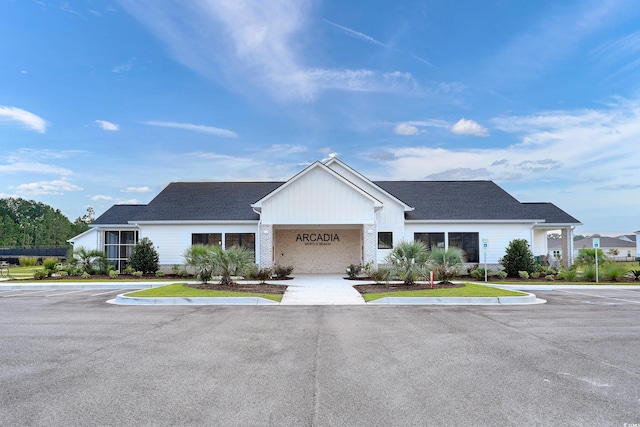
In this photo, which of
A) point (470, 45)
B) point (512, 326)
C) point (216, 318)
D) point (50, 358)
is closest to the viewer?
point (50, 358)

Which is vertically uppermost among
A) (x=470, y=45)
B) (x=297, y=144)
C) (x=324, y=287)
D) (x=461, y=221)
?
(x=470, y=45)

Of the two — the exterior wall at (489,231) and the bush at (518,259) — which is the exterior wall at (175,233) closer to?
the exterior wall at (489,231)

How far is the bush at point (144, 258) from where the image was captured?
26.2 metres

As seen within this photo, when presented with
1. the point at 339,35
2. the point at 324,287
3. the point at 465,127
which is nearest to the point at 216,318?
the point at 324,287

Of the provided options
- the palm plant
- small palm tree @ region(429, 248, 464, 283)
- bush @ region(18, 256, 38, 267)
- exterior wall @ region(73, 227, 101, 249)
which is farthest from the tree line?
small palm tree @ region(429, 248, 464, 283)

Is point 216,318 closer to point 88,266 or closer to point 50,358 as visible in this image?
point 50,358

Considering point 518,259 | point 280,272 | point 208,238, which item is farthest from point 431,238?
point 208,238

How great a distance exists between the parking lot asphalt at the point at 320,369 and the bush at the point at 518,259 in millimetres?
12672

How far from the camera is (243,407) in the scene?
5355 millimetres

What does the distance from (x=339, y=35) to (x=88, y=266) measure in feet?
64.6

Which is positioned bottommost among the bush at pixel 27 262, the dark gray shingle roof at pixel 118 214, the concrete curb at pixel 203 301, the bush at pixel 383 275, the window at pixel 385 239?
the bush at pixel 27 262

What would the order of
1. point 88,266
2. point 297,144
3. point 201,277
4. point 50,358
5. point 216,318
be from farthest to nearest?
1. point 297,144
2. point 88,266
3. point 201,277
4. point 216,318
5. point 50,358

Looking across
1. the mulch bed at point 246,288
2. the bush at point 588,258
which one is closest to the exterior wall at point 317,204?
the mulch bed at point 246,288

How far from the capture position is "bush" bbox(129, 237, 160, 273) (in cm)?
2622
